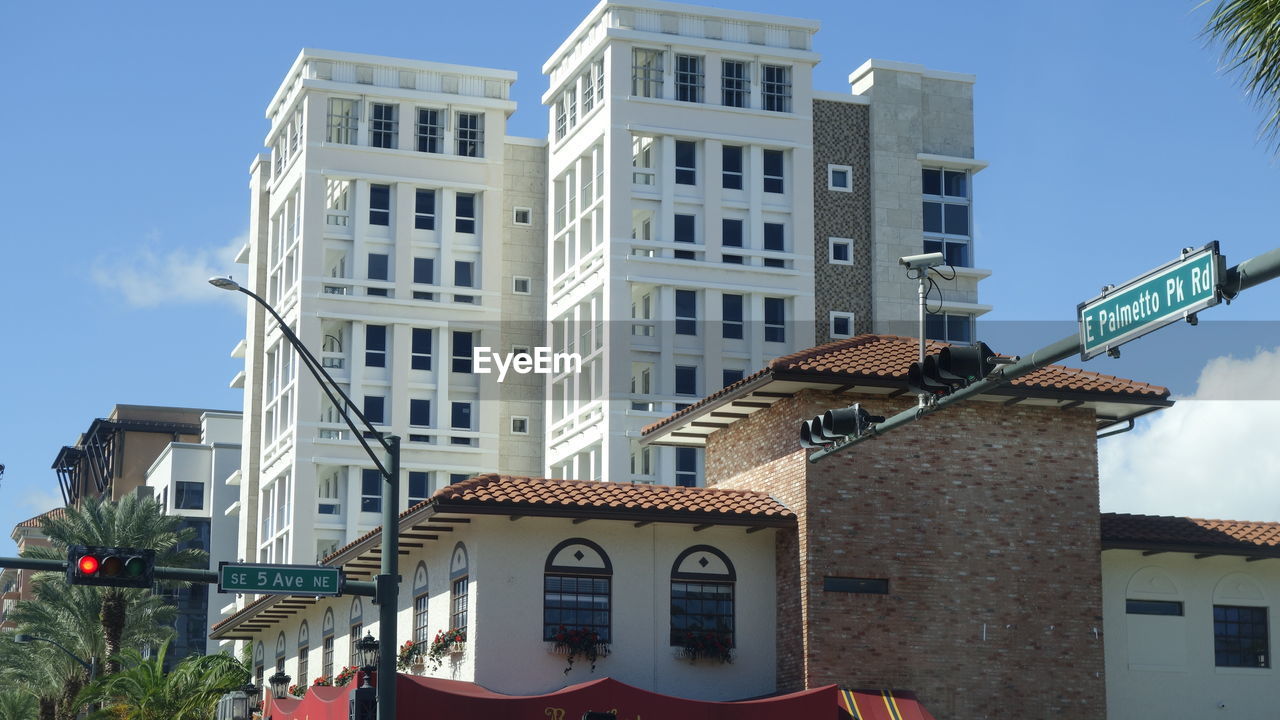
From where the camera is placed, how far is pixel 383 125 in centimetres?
7581

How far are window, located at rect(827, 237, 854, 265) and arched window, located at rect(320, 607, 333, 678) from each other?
3324 centimetres

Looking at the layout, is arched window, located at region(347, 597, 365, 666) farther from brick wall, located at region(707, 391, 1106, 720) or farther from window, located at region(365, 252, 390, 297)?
window, located at region(365, 252, 390, 297)

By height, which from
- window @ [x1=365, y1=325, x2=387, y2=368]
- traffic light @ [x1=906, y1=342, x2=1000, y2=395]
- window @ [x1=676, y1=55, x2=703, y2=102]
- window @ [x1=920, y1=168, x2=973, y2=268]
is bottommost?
traffic light @ [x1=906, y1=342, x2=1000, y2=395]

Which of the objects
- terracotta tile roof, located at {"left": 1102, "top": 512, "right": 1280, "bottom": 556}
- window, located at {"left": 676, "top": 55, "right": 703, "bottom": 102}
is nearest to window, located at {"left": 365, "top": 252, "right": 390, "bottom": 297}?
window, located at {"left": 676, "top": 55, "right": 703, "bottom": 102}

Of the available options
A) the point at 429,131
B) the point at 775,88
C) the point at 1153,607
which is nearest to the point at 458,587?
the point at 1153,607

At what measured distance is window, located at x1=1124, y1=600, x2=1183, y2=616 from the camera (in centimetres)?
3503

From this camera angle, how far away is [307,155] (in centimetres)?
7456

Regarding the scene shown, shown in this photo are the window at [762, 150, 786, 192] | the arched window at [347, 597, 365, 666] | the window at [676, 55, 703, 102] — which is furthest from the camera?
the window at [762, 150, 786, 192]

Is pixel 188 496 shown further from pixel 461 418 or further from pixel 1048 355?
pixel 1048 355

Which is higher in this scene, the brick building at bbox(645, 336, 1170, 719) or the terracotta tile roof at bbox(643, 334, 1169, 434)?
the terracotta tile roof at bbox(643, 334, 1169, 434)

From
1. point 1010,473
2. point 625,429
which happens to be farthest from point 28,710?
point 1010,473

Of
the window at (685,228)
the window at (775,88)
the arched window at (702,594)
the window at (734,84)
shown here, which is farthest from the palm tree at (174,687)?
the window at (775,88)

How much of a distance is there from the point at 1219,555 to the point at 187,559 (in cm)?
4662

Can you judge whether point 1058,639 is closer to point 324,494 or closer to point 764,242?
point 764,242
